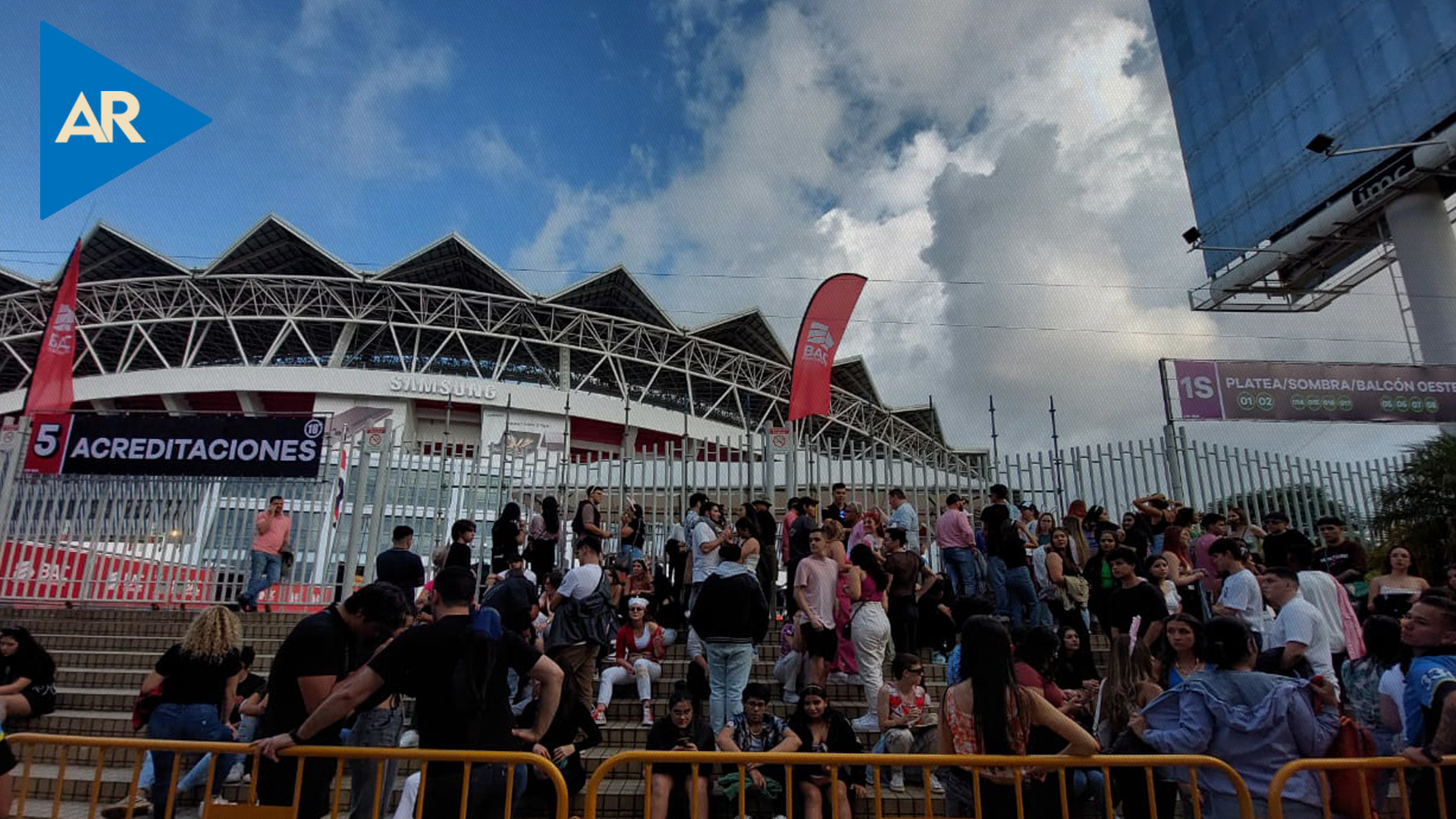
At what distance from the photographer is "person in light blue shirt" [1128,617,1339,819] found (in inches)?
124

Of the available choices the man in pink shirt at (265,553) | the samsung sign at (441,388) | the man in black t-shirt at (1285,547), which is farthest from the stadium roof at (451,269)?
the man in black t-shirt at (1285,547)

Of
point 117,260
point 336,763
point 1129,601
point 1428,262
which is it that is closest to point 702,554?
point 1129,601

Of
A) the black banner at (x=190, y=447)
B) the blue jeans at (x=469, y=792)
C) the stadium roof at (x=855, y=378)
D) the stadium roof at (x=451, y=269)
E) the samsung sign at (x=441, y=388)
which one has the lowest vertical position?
the blue jeans at (x=469, y=792)

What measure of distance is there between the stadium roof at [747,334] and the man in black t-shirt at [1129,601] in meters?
40.2

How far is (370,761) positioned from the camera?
3561 mm

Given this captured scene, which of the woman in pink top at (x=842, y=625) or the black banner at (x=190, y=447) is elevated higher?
the black banner at (x=190, y=447)

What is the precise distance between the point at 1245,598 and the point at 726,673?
3709 mm

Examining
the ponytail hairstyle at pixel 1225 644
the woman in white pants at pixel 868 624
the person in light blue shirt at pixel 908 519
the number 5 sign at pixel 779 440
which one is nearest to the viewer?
the ponytail hairstyle at pixel 1225 644

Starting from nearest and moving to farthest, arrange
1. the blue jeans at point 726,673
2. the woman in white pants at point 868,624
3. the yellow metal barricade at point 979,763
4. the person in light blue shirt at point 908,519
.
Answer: the yellow metal barricade at point 979,763 < the blue jeans at point 726,673 < the woman in white pants at point 868,624 < the person in light blue shirt at point 908,519

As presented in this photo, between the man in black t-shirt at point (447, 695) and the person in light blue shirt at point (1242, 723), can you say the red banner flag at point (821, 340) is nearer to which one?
the person in light blue shirt at point (1242, 723)

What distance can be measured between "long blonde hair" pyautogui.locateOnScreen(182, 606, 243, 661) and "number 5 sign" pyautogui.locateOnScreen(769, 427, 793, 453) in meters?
7.72

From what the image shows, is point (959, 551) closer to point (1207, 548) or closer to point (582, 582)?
point (1207, 548)

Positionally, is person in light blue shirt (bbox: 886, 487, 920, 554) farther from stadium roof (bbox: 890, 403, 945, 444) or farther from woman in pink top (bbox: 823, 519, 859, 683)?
stadium roof (bbox: 890, 403, 945, 444)

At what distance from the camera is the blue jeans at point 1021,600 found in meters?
7.90
